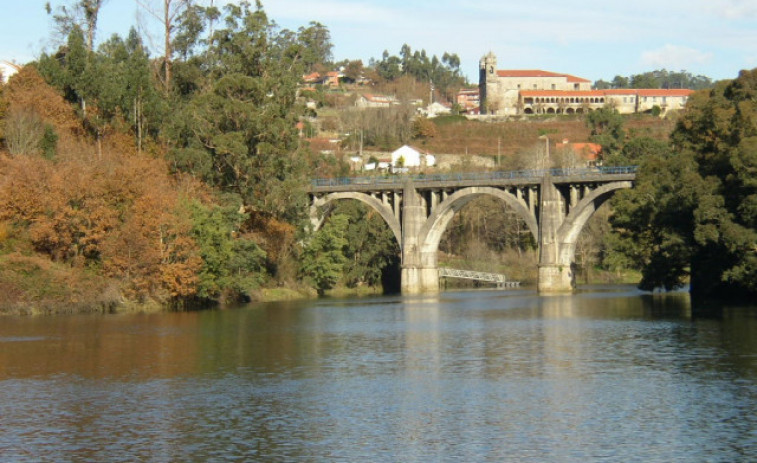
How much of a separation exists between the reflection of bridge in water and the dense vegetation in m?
2.59

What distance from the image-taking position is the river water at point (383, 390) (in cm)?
2617

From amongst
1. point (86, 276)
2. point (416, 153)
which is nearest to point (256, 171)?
point (86, 276)

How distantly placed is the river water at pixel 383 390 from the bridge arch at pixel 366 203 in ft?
131

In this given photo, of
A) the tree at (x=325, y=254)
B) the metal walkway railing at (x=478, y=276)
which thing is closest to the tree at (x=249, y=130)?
the tree at (x=325, y=254)

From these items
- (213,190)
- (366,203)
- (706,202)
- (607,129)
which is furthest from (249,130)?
(607,129)

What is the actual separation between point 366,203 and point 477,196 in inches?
441

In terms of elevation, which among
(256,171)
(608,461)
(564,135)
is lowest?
(608,461)

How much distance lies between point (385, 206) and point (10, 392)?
6687cm

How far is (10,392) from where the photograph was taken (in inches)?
1364

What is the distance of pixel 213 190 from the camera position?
79062mm

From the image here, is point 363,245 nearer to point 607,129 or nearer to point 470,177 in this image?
point 470,177

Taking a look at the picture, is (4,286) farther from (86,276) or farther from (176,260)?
(176,260)

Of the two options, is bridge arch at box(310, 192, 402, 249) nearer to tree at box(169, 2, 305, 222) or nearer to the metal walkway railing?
the metal walkway railing

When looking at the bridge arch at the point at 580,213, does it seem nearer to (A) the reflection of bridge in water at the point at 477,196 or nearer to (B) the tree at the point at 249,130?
(A) the reflection of bridge in water at the point at 477,196
